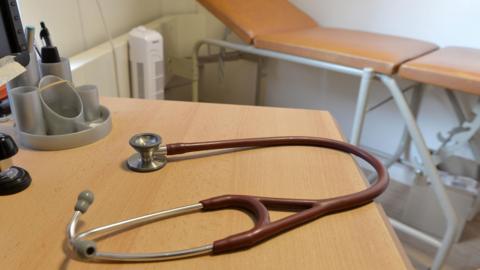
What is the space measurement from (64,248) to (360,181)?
39 centimetres

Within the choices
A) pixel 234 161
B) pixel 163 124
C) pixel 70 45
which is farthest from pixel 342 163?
pixel 70 45

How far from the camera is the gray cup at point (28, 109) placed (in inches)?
21.6

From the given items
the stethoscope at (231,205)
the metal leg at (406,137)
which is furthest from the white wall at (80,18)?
the metal leg at (406,137)

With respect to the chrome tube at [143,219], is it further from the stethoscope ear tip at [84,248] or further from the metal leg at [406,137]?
the metal leg at [406,137]

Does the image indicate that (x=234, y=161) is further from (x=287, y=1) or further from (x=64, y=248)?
(x=287, y=1)

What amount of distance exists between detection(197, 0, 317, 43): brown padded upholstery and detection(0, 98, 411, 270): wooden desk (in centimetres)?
78

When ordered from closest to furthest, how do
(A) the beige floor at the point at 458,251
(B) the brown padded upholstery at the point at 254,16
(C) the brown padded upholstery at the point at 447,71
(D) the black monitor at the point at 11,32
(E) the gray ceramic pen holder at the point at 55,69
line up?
(D) the black monitor at the point at 11,32, (E) the gray ceramic pen holder at the point at 55,69, (C) the brown padded upholstery at the point at 447,71, (A) the beige floor at the point at 458,251, (B) the brown padded upholstery at the point at 254,16

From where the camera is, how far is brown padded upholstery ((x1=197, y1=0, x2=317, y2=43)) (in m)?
1.41

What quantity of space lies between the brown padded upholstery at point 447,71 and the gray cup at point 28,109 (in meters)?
0.93

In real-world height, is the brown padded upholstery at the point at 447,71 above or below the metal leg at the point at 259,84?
above

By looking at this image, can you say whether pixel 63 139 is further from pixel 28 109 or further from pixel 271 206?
pixel 271 206

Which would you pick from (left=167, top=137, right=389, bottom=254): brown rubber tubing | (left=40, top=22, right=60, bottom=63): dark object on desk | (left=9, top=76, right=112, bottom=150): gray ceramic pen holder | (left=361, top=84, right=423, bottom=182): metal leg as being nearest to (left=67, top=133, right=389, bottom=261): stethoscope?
(left=167, top=137, right=389, bottom=254): brown rubber tubing

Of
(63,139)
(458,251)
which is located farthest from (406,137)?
(63,139)

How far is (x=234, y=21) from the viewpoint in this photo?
141cm
